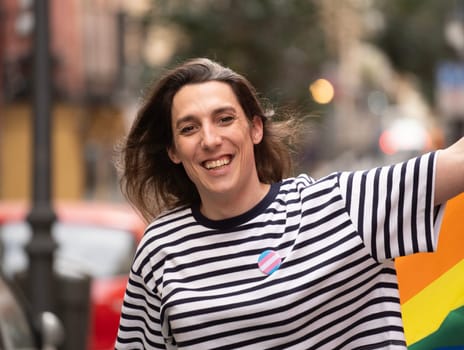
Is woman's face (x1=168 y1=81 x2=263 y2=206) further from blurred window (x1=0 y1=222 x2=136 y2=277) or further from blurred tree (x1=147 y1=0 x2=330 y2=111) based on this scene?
blurred tree (x1=147 y1=0 x2=330 y2=111)

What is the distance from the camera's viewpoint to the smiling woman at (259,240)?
3398 mm

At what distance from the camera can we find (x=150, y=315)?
145 inches

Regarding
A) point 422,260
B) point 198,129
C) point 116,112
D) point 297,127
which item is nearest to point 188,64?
point 198,129

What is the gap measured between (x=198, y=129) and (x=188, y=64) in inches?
8.3

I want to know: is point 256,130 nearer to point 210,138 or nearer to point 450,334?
point 210,138

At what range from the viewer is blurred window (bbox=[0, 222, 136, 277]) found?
34.8ft

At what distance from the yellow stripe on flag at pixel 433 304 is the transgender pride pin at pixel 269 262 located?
0.53m

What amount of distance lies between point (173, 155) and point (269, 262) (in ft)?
1.62

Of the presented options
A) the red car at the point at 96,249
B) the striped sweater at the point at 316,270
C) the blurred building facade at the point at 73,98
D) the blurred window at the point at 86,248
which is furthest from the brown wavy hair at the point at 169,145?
the blurred building facade at the point at 73,98

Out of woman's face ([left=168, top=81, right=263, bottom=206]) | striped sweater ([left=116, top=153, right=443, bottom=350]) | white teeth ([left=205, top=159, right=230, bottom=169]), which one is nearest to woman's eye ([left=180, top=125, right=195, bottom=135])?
woman's face ([left=168, top=81, right=263, bottom=206])

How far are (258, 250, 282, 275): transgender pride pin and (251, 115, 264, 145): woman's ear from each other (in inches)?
14.8

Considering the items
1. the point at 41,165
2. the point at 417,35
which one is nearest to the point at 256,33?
the point at 417,35

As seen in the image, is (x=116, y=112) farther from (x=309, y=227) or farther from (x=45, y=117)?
(x=309, y=227)

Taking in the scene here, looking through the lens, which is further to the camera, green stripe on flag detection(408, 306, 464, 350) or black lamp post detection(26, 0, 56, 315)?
black lamp post detection(26, 0, 56, 315)
